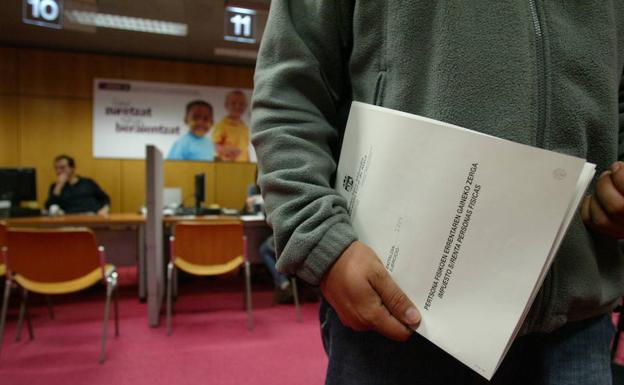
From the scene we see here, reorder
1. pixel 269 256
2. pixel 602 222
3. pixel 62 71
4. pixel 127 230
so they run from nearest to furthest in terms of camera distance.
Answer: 1. pixel 602 222
2. pixel 269 256
3. pixel 127 230
4. pixel 62 71

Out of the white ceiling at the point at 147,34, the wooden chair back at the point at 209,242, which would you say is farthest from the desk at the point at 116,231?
the white ceiling at the point at 147,34

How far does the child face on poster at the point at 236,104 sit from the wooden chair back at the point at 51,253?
3922mm

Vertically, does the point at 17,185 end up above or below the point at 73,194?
above

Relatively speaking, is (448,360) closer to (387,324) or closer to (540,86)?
(387,324)

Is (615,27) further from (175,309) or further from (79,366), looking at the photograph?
(175,309)

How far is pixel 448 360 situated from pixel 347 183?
277 millimetres

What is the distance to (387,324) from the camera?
0.41 meters

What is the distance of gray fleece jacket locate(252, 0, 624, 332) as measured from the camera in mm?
451

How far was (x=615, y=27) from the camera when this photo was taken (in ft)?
1.65

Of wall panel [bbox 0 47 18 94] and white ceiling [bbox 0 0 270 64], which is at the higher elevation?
white ceiling [bbox 0 0 270 64]

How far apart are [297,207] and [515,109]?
29 cm

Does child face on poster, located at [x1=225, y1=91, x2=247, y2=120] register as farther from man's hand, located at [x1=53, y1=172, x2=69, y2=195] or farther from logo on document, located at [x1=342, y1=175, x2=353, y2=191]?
logo on document, located at [x1=342, y1=175, x2=353, y2=191]

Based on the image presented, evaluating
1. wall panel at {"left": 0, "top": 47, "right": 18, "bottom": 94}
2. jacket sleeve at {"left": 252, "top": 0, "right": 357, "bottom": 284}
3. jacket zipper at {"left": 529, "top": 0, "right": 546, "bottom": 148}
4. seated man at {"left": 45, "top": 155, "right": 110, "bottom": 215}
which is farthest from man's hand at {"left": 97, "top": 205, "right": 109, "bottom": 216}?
jacket zipper at {"left": 529, "top": 0, "right": 546, "bottom": 148}

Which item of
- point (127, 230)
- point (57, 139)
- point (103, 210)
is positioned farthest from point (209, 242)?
point (57, 139)
